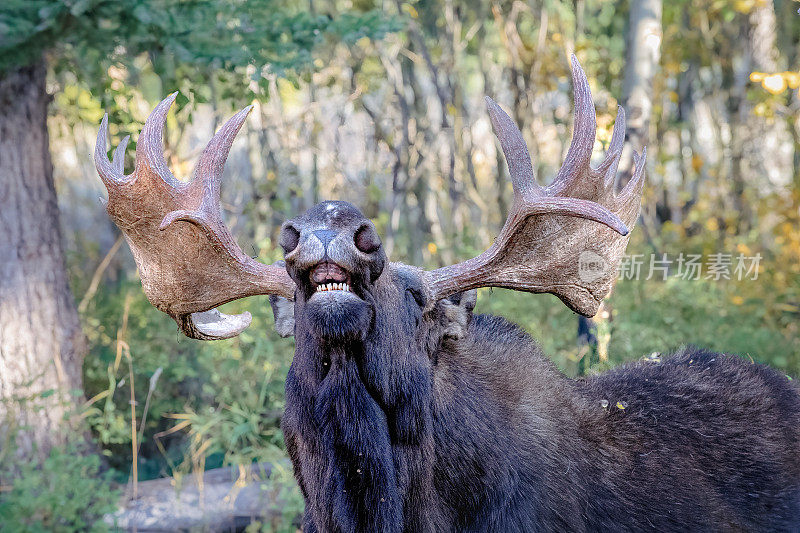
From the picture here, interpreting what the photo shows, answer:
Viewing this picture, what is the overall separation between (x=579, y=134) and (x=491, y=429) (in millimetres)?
1300

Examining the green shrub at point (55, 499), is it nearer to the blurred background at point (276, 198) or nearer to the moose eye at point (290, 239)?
the blurred background at point (276, 198)

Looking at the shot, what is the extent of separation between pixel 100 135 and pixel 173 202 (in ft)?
1.44

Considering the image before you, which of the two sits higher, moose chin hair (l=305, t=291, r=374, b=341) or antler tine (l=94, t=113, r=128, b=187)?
antler tine (l=94, t=113, r=128, b=187)

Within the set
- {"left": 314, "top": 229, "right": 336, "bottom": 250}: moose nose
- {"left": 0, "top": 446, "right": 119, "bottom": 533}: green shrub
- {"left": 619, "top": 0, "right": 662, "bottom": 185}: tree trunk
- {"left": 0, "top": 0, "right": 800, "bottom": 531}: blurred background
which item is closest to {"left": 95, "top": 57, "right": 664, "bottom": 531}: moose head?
{"left": 314, "top": 229, "right": 336, "bottom": 250}: moose nose

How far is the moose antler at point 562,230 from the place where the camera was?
11.6 feet

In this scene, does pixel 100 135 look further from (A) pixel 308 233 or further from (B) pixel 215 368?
(B) pixel 215 368

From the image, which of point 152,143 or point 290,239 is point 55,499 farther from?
point 290,239

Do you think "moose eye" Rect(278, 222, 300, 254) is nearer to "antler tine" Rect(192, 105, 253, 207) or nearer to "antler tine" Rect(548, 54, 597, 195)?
"antler tine" Rect(192, 105, 253, 207)

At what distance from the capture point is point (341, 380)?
3.18 metres

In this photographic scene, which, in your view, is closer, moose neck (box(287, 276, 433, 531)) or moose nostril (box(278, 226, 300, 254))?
moose nostril (box(278, 226, 300, 254))

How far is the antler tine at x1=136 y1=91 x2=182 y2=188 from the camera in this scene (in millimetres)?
3766

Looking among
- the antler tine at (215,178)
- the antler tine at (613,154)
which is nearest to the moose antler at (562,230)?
the antler tine at (613,154)

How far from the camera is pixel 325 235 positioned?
2.92 m

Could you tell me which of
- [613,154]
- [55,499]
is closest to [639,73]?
[613,154]
